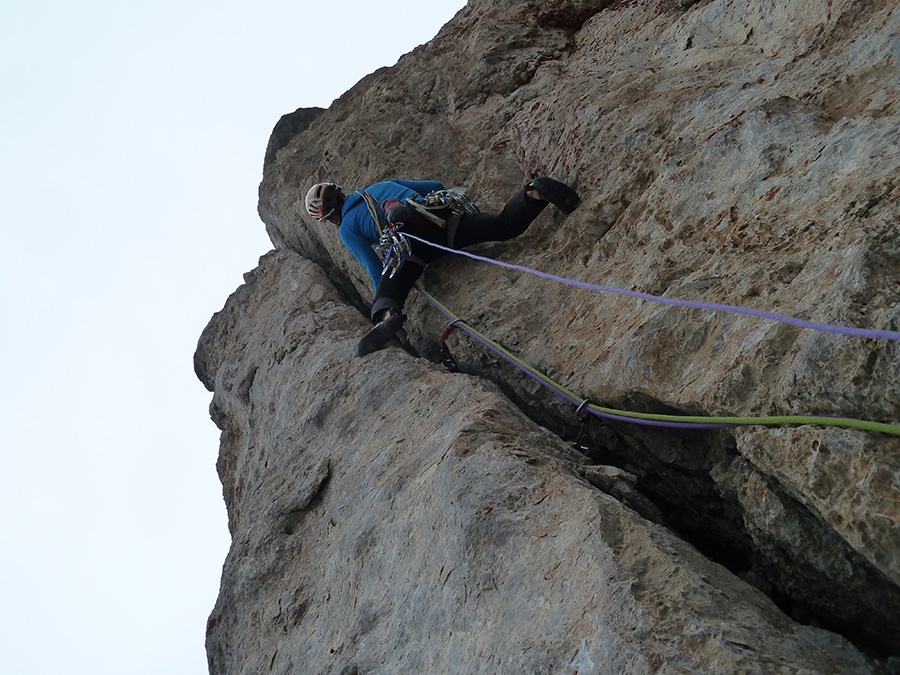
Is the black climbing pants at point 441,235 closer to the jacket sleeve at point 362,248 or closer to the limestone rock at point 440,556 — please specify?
the jacket sleeve at point 362,248

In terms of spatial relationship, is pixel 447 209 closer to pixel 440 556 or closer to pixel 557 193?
pixel 557 193

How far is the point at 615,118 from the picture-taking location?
16.7 feet

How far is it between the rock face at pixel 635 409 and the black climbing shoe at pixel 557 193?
106 mm

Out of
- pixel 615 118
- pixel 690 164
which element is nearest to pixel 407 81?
pixel 615 118

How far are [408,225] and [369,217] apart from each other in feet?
2.11

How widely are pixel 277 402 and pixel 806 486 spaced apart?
4636mm

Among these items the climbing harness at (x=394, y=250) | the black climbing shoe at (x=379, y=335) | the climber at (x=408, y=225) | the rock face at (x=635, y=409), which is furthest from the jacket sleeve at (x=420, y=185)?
the black climbing shoe at (x=379, y=335)

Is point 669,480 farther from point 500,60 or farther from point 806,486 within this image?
point 500,60

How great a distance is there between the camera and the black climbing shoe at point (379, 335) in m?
5.39

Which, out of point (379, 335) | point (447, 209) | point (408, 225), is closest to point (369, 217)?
point (408, 225)

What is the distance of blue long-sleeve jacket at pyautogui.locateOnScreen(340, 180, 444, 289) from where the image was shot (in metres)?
6.08

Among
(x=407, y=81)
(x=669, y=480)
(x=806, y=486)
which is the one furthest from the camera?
(x=407, y=81)

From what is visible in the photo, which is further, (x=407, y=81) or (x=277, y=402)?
(x=407, y=81)

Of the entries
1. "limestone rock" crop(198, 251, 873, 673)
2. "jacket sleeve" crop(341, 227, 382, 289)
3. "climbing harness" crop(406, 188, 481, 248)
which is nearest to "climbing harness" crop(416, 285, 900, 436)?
"limestone rock" crop(198, 251, 873, 673)
